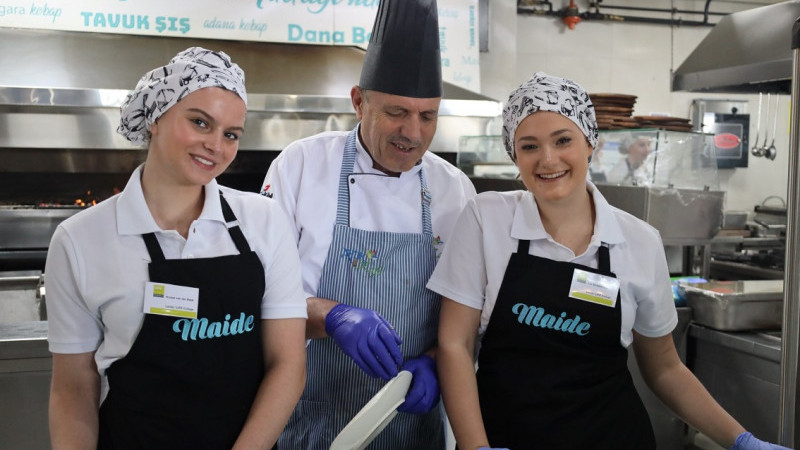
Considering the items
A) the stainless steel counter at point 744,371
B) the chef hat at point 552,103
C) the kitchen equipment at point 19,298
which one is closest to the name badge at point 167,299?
the chef hat at point 552,103

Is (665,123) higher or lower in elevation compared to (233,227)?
higher

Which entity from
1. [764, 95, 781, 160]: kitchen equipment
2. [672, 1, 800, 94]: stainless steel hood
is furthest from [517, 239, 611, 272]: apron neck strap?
[764, 95, 781, 160]: kitchen equipment

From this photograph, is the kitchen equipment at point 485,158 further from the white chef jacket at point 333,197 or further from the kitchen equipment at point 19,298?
the kitchen equipment at point 19,298

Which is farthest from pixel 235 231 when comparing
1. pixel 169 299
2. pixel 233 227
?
pixel 169 299

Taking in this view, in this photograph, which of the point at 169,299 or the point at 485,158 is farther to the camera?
the point at 485,158

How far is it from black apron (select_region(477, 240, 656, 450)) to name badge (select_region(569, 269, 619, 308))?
11mm

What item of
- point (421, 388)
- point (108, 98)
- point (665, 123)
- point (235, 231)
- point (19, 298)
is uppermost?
point (108, 98)

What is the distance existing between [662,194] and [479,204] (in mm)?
1018

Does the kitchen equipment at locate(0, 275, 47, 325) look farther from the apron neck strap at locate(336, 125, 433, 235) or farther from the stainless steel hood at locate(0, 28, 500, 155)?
the apron neck strap at locate(336, 125, 433, 235)

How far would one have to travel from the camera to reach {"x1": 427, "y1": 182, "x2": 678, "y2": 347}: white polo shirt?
57.4 inches

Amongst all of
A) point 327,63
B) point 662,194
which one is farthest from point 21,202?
point 662,194

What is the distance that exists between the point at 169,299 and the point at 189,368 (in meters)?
0.13

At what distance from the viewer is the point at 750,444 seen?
4.36 feet

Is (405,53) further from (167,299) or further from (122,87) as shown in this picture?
(122,87)
